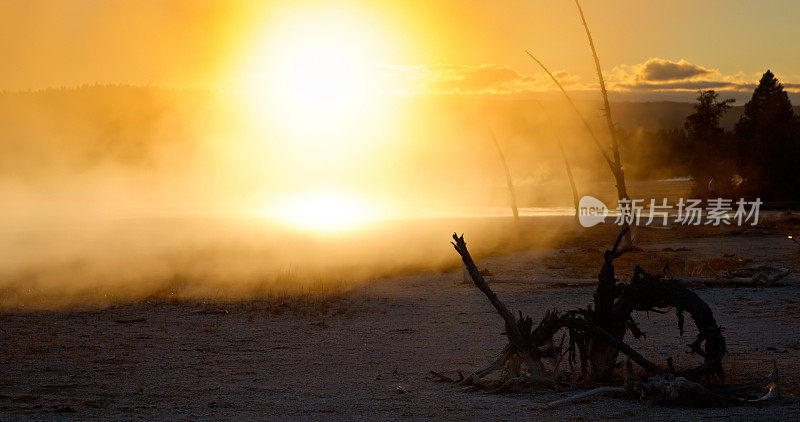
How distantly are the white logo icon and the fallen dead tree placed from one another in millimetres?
34665

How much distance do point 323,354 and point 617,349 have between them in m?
4.69

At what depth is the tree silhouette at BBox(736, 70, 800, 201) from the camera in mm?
53562

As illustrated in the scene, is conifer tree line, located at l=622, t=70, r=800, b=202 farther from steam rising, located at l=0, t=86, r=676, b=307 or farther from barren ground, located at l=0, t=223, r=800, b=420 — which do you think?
barren ground, located at l=0, t=223, r=800, b=420

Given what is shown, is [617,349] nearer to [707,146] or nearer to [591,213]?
[591,213]

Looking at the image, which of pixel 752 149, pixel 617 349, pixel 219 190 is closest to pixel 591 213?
pixel 752 149

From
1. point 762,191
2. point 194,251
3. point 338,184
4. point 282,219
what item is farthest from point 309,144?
point 194,251

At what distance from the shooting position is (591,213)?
55.5m

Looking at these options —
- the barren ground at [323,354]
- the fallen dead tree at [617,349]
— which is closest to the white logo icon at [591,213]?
the barren ground at [323,354]

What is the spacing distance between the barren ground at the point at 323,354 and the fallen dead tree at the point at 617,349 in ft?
0.78

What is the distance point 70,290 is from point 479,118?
32.7 m

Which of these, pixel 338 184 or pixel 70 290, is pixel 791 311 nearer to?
pixel 70 290

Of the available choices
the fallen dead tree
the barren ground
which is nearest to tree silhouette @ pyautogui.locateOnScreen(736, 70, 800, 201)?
the barren ground

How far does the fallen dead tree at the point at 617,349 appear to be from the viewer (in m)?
9.05

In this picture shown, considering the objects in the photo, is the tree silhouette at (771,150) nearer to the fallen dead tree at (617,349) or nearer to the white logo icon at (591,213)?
the white logo icon at (591,213)
